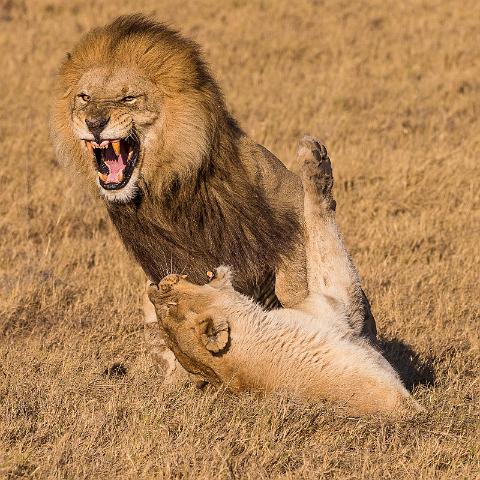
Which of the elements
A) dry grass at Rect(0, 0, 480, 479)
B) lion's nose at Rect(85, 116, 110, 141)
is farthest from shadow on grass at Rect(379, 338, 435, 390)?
lion's nose at Rect(85, 116, 110, 141)

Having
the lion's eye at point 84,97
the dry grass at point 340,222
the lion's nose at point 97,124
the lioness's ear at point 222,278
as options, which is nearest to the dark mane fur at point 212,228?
the lioness's ear at point 222,278

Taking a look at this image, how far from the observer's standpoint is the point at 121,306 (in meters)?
6.45

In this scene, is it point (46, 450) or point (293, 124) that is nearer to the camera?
point (46, 450)

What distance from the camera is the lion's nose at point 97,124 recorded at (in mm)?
4613

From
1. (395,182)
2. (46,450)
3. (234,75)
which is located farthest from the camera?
(234,75)

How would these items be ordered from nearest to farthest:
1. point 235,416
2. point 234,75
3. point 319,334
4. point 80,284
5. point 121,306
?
point 235,416
point 319,334
point 121,306
point 80,284
point 234,75

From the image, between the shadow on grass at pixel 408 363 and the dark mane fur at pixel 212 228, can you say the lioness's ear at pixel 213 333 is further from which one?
the shadow on grass at pixel 408 363

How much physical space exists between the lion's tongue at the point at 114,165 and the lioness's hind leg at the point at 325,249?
81cm

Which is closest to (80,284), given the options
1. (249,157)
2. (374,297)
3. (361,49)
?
(374,297)

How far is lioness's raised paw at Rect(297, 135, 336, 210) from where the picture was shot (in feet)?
16.1

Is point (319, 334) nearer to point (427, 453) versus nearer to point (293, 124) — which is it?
point (427, 453)

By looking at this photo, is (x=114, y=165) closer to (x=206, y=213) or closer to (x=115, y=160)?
(x=115, y=160)

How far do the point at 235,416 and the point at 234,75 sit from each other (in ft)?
28.6

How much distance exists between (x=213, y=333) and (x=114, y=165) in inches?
37.2
